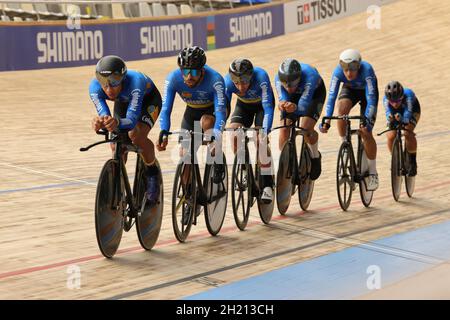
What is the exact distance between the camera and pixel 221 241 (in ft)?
17.4

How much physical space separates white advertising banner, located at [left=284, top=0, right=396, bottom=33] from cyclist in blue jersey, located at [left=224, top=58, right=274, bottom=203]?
12.0 m

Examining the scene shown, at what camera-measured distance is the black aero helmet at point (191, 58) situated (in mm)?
4898

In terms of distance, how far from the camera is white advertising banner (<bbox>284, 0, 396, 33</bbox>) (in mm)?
17781

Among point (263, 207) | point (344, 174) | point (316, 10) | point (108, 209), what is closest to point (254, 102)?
point (263, 207)

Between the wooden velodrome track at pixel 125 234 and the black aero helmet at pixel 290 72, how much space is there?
39.0 inches

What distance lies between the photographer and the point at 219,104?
16.6ft

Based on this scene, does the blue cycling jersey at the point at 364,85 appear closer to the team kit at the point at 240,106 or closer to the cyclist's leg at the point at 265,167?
the team kit at the point at 240,106

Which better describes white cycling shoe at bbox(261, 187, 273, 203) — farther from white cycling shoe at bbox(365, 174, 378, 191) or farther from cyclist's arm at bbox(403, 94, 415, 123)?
cyclist's arm at bbox(403, 94, 415, 123)

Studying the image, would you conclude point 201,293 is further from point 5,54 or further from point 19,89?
point 5,54

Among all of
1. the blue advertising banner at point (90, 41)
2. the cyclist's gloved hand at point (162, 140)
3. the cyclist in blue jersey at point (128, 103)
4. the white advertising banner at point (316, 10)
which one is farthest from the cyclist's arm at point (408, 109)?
the white advertising banner at point (316, 10)

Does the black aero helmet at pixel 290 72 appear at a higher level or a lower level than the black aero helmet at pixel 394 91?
higher

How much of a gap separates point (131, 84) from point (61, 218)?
1498 millimetres

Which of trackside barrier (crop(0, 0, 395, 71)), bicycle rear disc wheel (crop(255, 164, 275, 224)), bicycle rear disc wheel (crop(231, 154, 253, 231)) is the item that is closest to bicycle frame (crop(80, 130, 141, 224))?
bicycle rear disc wheel (crop(231, 154, 253, 231))

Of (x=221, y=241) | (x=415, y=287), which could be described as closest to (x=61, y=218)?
(x=221, y=241)
